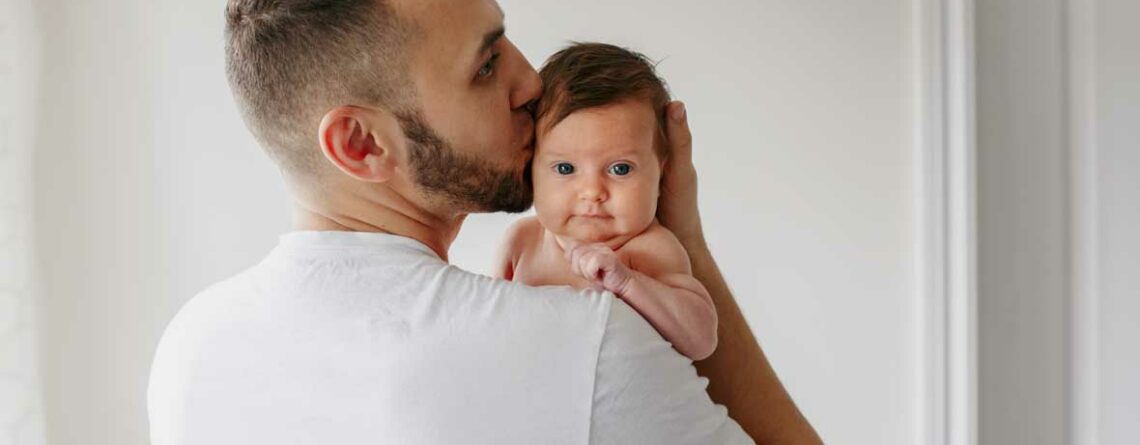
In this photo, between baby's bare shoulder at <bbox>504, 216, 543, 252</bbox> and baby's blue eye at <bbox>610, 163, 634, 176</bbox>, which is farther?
baby's bare shoulder at <bbox>504, 216, 543, 252</bbox>

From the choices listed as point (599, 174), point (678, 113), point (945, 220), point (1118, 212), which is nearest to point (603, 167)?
point (599, 174)

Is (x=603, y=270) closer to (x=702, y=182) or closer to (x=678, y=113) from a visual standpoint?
(x=678, y=113)

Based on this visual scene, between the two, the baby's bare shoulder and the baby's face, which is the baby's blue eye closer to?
the baby's face

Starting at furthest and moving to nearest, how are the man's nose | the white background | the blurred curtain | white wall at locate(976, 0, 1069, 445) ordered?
1. the white background
2. the blurred curtain
3. white wall at locate(976, 0, 1069, 445)
4. the man's nose

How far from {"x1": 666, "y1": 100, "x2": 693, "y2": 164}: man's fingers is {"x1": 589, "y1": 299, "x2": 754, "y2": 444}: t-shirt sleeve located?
396 millimetres

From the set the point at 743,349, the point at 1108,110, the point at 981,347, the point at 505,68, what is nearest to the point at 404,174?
the point at 505,68

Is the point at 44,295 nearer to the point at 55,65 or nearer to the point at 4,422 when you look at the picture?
the point at 4,422

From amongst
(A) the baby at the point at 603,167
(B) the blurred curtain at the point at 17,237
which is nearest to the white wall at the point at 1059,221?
(A) the baby at the point at 603,167

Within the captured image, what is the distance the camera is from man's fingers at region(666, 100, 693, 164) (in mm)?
1393

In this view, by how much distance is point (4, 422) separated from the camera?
2.18 metres

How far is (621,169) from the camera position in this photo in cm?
132

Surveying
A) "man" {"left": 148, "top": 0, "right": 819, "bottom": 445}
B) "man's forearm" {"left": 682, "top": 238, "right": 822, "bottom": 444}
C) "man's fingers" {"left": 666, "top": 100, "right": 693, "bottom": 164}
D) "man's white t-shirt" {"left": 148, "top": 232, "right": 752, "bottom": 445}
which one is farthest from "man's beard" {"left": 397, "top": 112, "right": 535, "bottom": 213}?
"man's forearm" {"left": 682, "top": 238, "right": 822, "bottom": 444}

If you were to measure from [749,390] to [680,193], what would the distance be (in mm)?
261

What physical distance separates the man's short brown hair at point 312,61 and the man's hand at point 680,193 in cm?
41
